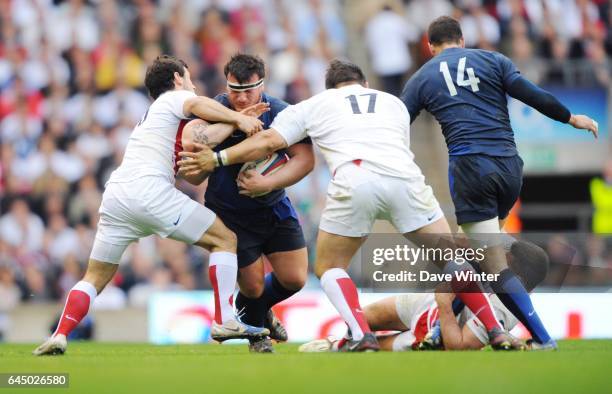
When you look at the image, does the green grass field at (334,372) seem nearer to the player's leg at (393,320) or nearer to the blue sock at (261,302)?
the player's leg at (393,320)

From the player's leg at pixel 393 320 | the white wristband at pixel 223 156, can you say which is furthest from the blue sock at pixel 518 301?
the white wristband at pixel 223 156

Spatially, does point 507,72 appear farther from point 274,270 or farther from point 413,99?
point 274,270

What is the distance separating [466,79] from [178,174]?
230 cm

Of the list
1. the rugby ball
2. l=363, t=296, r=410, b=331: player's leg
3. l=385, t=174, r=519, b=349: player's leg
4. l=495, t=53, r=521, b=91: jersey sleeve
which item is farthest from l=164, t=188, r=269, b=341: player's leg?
l=495, t=53, r=521, b=91: jersey sleeve

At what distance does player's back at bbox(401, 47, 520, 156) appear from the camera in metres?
9.67

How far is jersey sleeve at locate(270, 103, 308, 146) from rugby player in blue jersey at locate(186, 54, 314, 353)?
0.92 ft

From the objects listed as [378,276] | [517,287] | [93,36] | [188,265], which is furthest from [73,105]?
[517,287]

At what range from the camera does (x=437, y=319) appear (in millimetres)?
9945

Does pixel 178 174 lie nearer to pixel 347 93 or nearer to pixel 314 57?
pixel 347 93

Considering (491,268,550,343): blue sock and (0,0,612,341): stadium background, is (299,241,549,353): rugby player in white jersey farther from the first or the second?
(0,0,612,341): stadium background

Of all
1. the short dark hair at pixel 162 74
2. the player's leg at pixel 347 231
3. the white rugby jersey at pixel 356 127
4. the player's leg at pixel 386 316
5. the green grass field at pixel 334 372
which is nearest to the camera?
the green grass field at pixel 334 372

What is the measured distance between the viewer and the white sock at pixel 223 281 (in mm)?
9336

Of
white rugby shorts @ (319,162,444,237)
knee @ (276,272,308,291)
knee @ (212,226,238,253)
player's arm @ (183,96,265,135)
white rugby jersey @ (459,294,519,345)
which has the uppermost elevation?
player's arm @ (183,96,265,135)

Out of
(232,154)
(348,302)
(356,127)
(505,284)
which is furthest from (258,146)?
(505,284)
